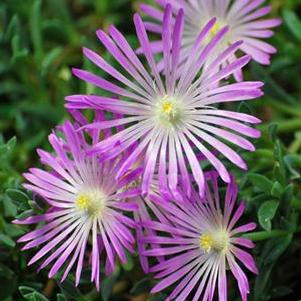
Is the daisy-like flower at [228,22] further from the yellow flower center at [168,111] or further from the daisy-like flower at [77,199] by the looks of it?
the daisy-like flower at [77,199]

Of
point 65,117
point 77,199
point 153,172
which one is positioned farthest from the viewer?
point 65,117

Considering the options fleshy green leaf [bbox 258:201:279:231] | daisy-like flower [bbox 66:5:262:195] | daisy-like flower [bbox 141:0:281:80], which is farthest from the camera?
daisy-like flower [bbox 141:0:281:80]

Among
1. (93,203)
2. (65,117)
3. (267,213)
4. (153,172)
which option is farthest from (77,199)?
(65,117)

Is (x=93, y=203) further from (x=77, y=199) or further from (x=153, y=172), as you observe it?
(x=153, y=172)

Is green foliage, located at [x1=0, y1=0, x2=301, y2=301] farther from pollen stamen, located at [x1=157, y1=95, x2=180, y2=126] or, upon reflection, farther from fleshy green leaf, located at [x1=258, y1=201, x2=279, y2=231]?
pollen stamen, located at [x1=157, y1=95, x2=180, y2=126]

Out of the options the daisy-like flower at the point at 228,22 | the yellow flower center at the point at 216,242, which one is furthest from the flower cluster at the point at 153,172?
the daisy-like flower at the point at 228,22

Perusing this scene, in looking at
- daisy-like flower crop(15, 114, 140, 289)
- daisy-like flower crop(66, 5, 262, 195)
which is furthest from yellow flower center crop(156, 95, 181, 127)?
daisy-like flower crop(15, 114, 140, 289)
